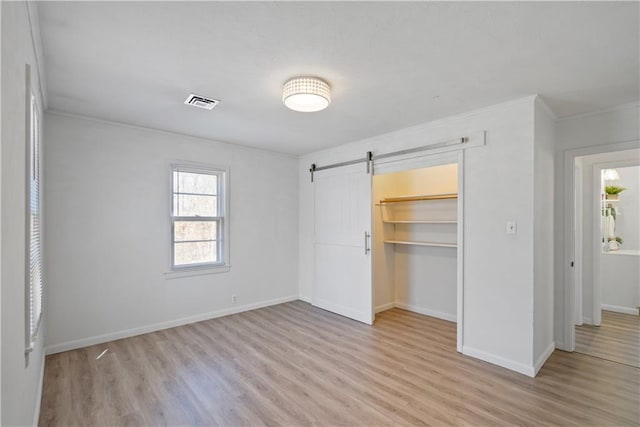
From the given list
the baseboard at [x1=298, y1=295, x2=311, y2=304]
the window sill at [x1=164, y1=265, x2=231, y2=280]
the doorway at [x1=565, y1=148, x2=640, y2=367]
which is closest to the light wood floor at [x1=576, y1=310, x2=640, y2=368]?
the doorway at [x1=565, y1=148, x2=640, y2=367]

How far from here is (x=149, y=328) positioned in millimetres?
4039

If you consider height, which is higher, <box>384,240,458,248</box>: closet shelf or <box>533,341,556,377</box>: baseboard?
<box>384,240,458,248</box>: closet shelf

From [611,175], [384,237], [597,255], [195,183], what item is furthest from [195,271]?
[611,175]

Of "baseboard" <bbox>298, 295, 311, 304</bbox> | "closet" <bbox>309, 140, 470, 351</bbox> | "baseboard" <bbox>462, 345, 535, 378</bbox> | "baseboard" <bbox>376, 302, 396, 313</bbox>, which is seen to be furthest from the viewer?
"baseboard" <bbox>298, 295, 311, 304</bbox>

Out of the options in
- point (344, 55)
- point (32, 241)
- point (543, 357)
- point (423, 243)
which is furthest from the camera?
point (423, 243)

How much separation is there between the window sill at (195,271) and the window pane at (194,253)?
118 mm

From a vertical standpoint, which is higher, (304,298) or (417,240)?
(417,240)

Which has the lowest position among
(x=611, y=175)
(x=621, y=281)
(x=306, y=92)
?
(x=621, y=281)

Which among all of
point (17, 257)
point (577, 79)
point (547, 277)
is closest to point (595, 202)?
point (547, 277)

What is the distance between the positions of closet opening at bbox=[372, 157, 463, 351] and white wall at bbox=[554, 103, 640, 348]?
113 centimetres

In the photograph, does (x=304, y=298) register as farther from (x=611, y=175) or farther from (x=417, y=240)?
(x=611, y=175)

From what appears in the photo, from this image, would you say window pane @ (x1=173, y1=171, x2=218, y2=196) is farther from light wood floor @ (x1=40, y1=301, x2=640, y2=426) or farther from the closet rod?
light wood floor @ (x1=40, y1=301, x2=640, y2=426)

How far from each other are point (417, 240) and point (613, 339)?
8.40ft

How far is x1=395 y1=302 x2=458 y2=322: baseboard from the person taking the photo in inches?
177
